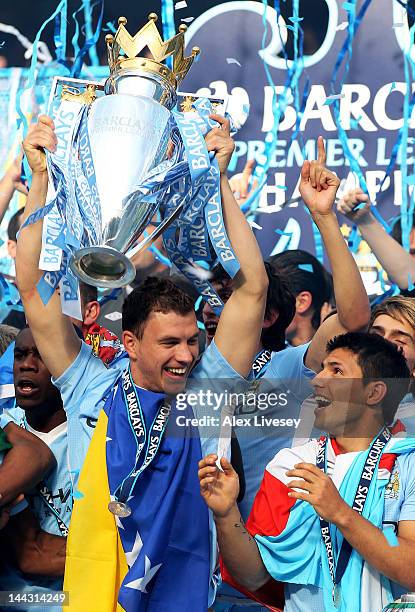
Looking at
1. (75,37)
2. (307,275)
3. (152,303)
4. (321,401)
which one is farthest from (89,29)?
(321,401)

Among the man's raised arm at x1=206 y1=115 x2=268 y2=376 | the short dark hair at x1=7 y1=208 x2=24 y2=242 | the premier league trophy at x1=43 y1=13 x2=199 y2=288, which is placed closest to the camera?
the premier league trophy at x1=43 y1=13 x2=199 y2=288

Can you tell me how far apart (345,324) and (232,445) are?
579mm

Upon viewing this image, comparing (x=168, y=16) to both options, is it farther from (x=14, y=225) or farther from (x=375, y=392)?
(x=375, y=392)

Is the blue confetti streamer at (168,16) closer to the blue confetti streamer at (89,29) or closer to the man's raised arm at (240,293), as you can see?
the blue confetti streamer at (89,29)

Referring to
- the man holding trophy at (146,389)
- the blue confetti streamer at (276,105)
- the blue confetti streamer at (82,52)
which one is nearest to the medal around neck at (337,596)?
the man holding trophy at (146,389)

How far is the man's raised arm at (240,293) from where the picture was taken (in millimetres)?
3414

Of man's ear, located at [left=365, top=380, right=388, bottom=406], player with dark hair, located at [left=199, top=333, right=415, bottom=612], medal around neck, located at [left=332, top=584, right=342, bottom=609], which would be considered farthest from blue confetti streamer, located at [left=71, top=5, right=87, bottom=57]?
medal around neck, located at [left=332, top=584, right=342, bottom=609]

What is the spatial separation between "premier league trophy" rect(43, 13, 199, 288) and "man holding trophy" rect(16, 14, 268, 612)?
0.05 feet

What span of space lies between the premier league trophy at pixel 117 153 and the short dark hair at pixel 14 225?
1.86 meters

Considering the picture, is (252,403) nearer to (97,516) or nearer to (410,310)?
(97,516)

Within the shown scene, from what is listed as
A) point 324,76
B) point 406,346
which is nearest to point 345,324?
point 406,346

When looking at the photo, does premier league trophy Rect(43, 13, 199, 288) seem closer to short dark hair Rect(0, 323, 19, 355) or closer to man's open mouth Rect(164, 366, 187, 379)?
man's open mouth Rect(164, 366, 187, 379)

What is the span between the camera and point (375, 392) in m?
3.33

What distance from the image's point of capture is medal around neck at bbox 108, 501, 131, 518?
3223 mm
